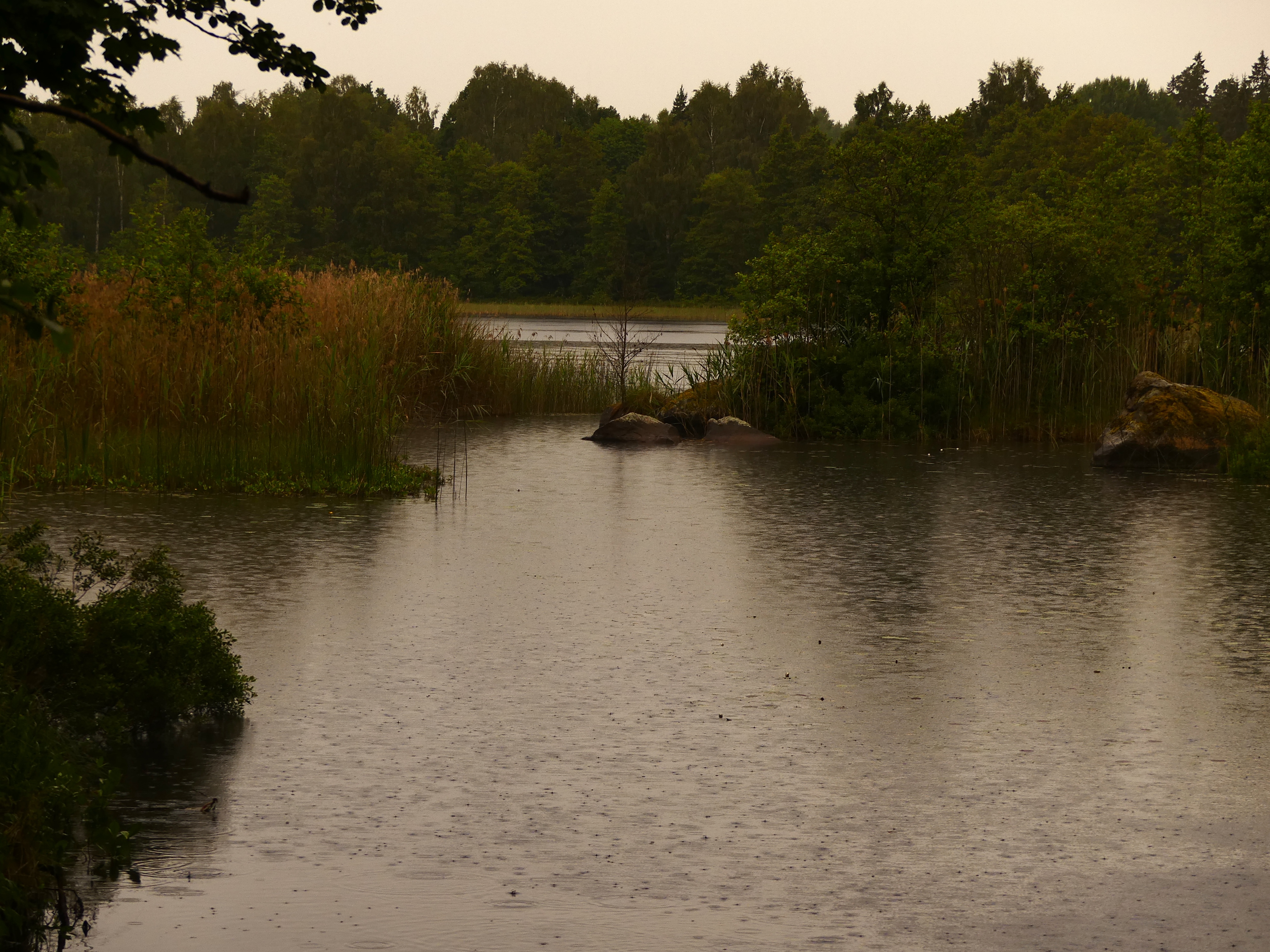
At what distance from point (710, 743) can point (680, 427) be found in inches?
728

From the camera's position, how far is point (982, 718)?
7.95 metres

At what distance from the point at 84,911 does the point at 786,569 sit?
8.04 metres

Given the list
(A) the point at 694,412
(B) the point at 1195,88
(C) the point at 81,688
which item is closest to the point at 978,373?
(A) the point at 694,412

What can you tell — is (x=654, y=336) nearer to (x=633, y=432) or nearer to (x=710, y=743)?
(x=633, y=432)

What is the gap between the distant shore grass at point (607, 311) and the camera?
93250 millimetres

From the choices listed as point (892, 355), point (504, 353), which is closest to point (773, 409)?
point (892, 355)

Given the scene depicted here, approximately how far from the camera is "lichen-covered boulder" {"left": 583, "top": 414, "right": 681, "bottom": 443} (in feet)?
81.3

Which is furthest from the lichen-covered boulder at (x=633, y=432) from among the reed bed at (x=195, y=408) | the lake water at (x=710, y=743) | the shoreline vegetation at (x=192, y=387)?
the lake water at (x=710, y=743)

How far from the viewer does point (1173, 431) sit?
2145cm

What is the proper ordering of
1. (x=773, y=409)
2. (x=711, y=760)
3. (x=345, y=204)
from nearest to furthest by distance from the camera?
1. (x=711, y=760)
2. (x=773, y=409)
3. (x=345, y=204)

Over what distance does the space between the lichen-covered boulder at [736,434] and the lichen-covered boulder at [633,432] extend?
598 millimetres

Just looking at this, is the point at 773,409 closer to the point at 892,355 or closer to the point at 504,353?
the point at 892,355

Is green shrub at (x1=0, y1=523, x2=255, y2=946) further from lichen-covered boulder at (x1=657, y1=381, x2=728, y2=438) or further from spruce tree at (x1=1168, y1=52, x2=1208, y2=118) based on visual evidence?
spruce tree at (x1=1168, y1=52, x2=1208, y2=118)

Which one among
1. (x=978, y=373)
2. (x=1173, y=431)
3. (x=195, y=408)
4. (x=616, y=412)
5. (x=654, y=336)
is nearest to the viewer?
(x=195, y=408)
